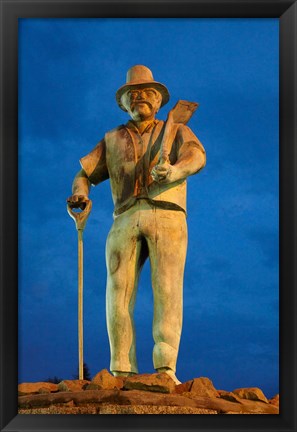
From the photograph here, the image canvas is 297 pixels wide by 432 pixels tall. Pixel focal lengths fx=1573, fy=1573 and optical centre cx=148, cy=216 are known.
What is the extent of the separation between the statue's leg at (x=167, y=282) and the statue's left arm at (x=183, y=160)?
418 millimetres

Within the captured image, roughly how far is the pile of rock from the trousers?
393mm

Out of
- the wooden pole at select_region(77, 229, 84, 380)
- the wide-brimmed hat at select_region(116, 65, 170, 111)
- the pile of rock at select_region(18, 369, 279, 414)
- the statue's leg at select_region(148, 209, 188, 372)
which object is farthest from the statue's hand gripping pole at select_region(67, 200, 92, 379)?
the wide-brimmed hat at select_region(116, 65, 170, 111)

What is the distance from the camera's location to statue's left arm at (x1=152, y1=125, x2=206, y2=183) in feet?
51.1

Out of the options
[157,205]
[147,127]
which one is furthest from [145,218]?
[147,127]

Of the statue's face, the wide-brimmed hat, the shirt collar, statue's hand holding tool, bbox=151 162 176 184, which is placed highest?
the wide-brimmed hat

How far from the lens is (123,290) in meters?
15.8

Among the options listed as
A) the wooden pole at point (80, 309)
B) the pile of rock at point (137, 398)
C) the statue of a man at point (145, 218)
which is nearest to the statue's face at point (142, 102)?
the statue of a man at point (145, 218)

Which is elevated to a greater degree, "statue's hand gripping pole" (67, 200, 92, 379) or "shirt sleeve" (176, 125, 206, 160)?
"shirt sleeve" (176, 125, 206, 160)

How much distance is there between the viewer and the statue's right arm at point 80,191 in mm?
16062

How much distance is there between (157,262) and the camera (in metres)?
15.7

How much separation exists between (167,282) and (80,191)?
4.52 ft

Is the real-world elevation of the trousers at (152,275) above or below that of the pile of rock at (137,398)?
above

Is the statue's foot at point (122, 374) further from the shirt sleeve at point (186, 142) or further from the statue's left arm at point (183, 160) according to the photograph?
the shirt sleeve at point (186, 142)

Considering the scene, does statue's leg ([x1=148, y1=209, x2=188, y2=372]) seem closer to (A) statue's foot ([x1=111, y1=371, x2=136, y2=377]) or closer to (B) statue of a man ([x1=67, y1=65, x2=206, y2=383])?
(B) statue of a man ([x1=67, y1=65, x2=206, y2=383])
